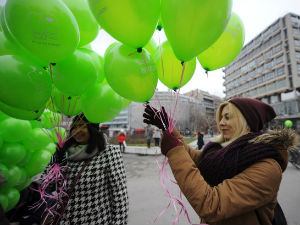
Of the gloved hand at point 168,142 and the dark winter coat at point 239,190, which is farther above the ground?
the gloved hand at point 168,142

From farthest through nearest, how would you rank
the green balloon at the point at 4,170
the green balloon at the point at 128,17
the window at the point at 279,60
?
the window at the point at 279,60
the green balloon at the point at 4,170
the green balloon at the point at 128,17

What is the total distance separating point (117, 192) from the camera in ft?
4.66

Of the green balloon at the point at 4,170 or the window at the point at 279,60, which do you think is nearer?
the green balloon at the point at 4,170

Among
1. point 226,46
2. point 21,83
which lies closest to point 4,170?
point 21,83

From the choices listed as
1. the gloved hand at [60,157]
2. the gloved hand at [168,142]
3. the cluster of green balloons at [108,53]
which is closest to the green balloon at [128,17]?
the cluster of green balloons at [108,53]

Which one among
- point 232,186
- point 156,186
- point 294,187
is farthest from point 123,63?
point 294,187

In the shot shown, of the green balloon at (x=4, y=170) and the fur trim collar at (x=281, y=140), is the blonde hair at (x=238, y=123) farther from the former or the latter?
the green balloon at (x=4, y=170)

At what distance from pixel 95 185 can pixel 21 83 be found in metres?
0.99

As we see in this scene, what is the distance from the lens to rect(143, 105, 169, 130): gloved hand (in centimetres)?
115

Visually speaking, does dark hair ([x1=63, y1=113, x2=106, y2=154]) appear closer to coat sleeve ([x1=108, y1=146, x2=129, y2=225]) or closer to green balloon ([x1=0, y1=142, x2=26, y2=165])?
coat sleeve ([x1=108, y1=146, x2=129, y2=225])

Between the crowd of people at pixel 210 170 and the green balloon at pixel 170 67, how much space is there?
0.47 metres

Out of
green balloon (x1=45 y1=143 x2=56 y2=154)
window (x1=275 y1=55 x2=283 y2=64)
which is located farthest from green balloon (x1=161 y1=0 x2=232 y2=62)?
window (x1=275 y1=55 x2=283 y2=64)

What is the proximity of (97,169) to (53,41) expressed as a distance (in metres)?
1.07

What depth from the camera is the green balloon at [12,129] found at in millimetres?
2000
